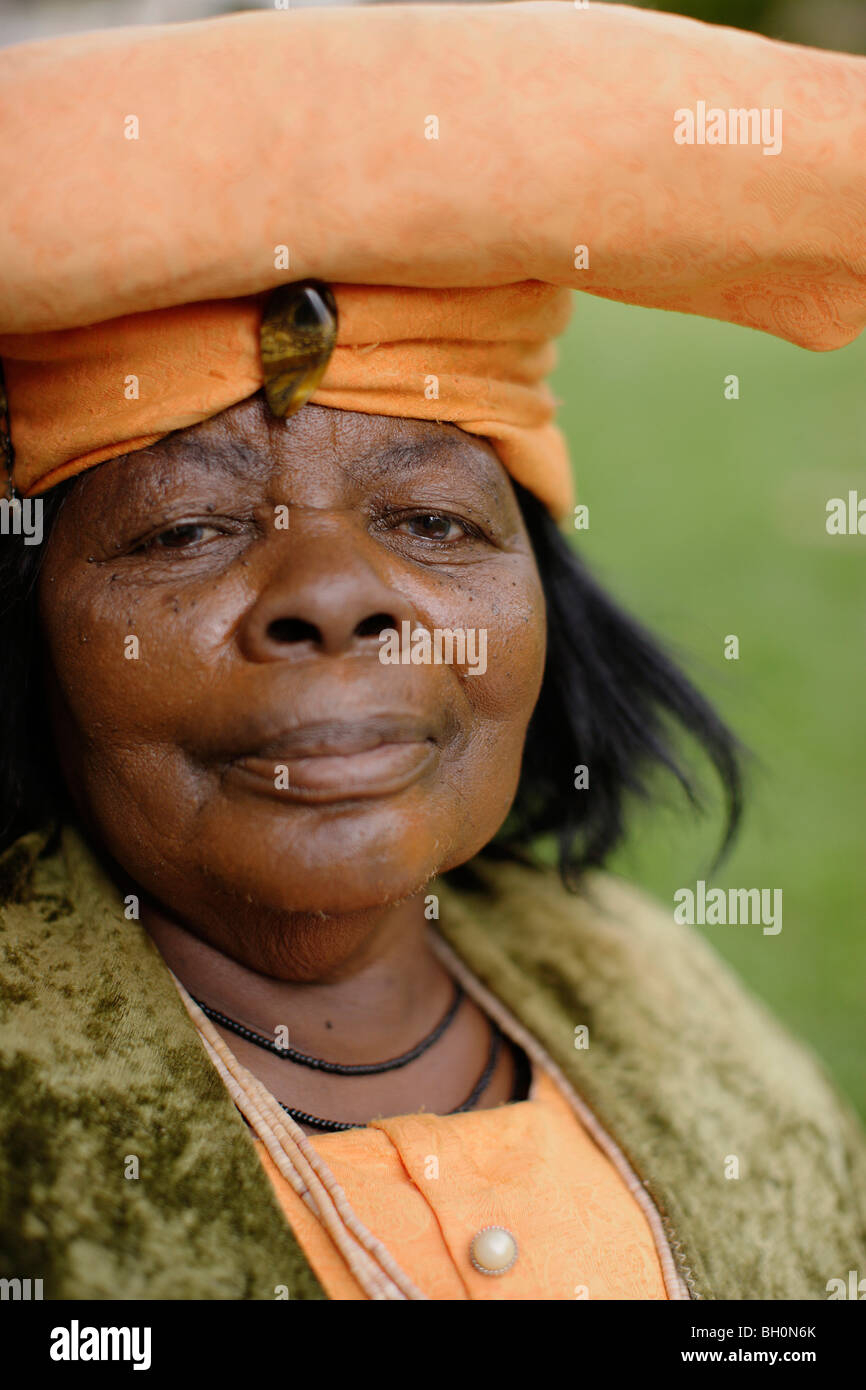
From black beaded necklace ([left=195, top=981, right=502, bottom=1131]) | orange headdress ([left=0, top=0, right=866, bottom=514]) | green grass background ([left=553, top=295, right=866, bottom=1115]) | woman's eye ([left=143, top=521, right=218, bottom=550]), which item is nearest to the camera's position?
orange headdress ([left=0, top=0, right=866, bottom=514])

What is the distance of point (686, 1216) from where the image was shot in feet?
5.70

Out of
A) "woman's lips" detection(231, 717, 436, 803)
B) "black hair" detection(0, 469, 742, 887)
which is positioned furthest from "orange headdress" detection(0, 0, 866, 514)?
"black hair" detection(0, 469, 742, 887)

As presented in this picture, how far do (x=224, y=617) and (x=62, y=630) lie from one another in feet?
0.76

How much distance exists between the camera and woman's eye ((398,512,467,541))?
1626 millimetres

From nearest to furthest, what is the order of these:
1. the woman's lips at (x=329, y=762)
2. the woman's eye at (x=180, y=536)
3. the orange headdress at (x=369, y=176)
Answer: the orange headdress at (x=369, y=176), the woman's lips at (x=329, y=762), the woman's eye at (x=180, y=536)

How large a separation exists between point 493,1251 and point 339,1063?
353 mm

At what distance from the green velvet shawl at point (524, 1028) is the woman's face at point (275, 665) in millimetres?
157

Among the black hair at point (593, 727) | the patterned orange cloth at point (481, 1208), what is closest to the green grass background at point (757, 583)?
the black hair at point (593, 727)

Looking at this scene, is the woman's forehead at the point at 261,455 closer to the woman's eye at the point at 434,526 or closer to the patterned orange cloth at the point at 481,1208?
the woman's eye at the point at 434,526

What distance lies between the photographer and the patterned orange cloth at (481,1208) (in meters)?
1.49

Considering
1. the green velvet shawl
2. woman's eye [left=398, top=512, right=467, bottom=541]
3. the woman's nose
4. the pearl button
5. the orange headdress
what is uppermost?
the orange headdress

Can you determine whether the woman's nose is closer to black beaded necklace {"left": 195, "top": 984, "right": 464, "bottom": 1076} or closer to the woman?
the woman

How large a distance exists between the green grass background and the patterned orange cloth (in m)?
0.89

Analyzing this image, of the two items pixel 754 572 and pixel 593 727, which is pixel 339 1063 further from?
pixel 754 572
